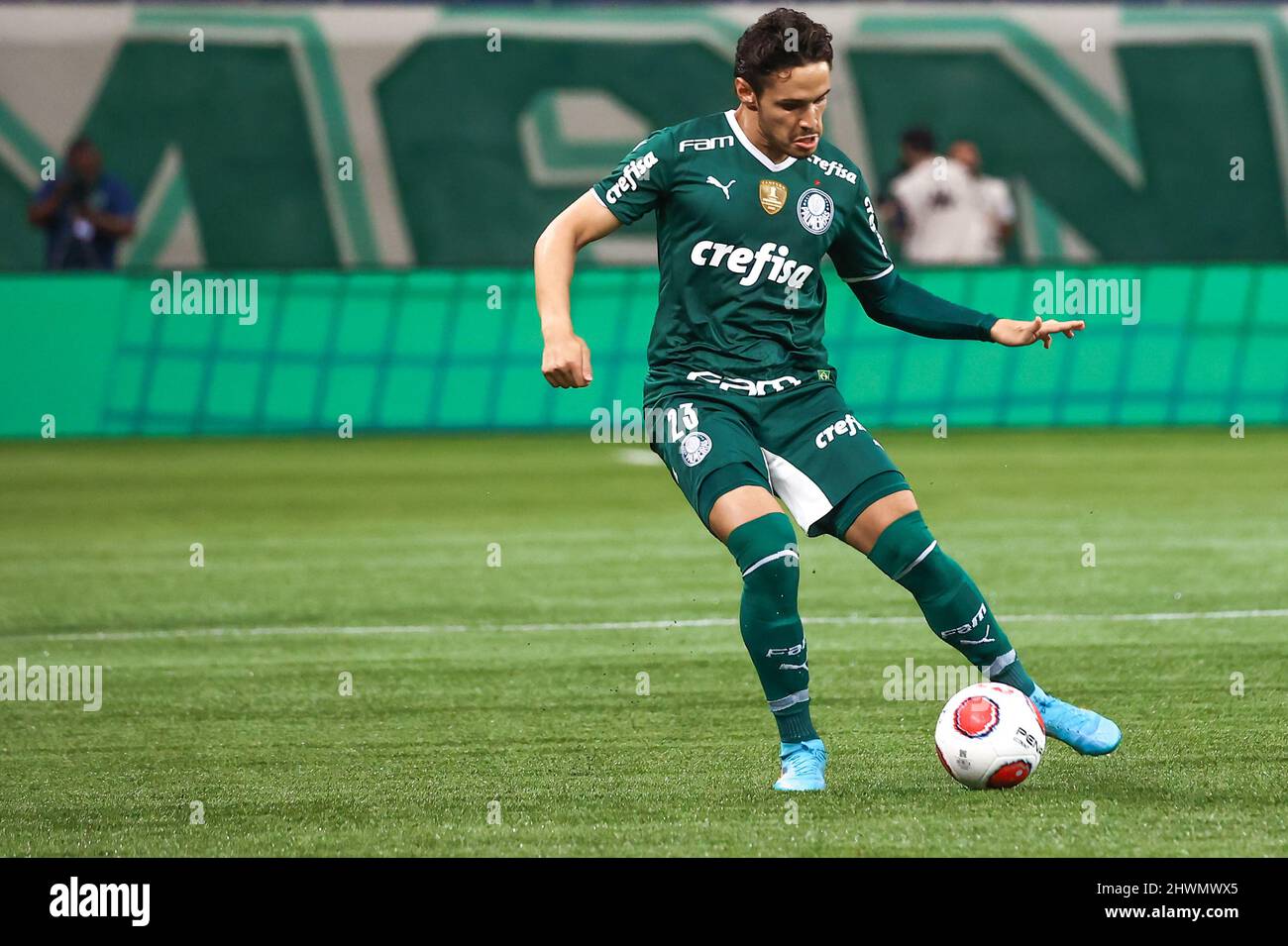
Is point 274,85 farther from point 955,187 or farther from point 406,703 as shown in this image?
point 406,703

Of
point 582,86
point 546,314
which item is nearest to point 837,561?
point 546,314

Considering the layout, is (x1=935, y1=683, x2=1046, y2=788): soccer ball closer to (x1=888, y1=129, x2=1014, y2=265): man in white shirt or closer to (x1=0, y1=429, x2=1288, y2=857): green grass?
(x1=0, y1=429, x2=1288, y2=857): green grass

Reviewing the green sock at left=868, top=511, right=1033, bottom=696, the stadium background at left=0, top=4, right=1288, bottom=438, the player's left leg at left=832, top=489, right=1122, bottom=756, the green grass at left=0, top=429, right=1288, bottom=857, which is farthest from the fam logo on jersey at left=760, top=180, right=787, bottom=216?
Result: the stadium background at left=0, top=4, right=1288, bottom=438

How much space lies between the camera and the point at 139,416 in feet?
61.6

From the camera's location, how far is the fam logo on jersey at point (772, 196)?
6.48m

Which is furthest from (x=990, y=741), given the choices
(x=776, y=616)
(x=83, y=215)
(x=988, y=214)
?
(x=83, y=215)

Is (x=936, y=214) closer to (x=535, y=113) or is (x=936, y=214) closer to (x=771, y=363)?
(x=535, y=113)

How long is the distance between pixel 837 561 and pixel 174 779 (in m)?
5.74

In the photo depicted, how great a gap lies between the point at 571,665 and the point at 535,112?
784 inches

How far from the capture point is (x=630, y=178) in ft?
21.1

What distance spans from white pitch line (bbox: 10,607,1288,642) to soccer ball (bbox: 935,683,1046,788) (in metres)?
3.32

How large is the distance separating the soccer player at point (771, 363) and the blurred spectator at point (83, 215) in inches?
589

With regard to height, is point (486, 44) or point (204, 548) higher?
point (486, 44)

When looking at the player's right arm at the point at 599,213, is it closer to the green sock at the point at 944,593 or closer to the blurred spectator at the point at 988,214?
the green sock at the point at 944,593
